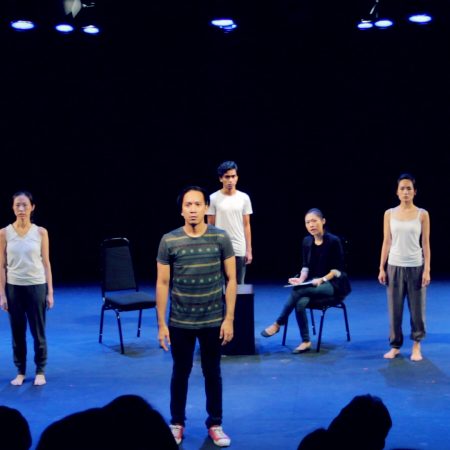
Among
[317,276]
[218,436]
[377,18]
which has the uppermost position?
[377,18]

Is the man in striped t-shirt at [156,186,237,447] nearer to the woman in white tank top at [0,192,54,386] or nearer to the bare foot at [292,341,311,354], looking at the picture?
the woman in white tank top at [0,192,54,386]

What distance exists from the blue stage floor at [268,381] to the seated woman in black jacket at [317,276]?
28 centimetres

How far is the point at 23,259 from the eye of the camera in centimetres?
570

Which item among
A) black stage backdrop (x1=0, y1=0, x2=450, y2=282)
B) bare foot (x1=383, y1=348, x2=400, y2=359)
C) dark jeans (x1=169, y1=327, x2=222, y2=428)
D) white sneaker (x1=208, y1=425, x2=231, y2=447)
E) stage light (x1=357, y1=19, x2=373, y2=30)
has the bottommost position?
white sneaker (x1=208, y1=425, x2=231, y2=447)

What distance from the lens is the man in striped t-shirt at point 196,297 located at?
4.46m

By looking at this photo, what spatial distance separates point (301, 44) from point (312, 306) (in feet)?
14.6

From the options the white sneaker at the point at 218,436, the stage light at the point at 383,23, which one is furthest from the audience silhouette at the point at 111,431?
the stage light at the point at 383,23

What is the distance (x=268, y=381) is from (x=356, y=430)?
356 cm

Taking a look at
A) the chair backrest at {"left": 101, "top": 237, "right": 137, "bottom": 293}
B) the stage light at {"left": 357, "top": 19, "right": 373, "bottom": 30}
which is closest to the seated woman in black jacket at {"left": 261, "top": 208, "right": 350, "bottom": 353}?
the chair backrest at {"left": 101, "top": 237, "right": 137, "bottom": 293}

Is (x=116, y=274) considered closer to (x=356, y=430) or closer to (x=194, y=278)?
(x=194, y=278)

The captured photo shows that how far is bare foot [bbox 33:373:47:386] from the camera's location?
5.77m

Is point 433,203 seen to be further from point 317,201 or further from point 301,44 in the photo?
point 301,44

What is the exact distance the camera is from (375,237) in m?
11.1

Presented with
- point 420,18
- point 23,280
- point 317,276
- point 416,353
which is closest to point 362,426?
point 23,280
